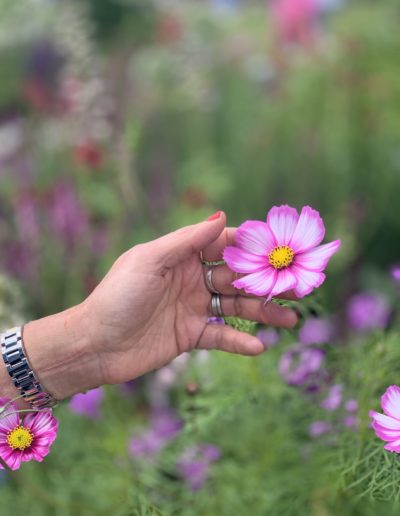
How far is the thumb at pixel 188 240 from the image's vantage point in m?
0.72

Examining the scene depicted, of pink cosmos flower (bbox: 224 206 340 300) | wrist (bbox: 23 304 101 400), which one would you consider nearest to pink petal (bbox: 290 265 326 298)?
pink cosmos flower (bbox: 224 206 340 300)

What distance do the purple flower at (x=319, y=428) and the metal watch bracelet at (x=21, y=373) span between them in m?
0.41

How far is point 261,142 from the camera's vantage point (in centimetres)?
238

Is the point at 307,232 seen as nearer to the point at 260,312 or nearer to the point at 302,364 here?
the point at 260,312

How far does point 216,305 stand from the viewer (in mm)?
851

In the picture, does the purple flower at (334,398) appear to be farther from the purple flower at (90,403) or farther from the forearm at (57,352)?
the purple flower at (90,403)

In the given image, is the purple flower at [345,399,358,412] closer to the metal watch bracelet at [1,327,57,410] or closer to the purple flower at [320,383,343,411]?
the purple flower at [320,383,343,411]

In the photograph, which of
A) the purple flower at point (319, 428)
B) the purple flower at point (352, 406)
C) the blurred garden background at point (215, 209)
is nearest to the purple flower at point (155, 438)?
the blurred garden background at point (215, 209)

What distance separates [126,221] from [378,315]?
0.76m

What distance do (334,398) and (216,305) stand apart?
217 millimetres

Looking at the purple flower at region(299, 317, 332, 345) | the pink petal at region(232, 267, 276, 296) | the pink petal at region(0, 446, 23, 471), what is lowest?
the pink petal at region(0, 446, 23, 471)

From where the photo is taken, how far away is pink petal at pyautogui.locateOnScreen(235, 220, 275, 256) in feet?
2.37

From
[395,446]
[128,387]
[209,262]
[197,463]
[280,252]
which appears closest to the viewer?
[395,446]

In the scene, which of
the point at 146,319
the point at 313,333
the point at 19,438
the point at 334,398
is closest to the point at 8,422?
the point at 19,438
